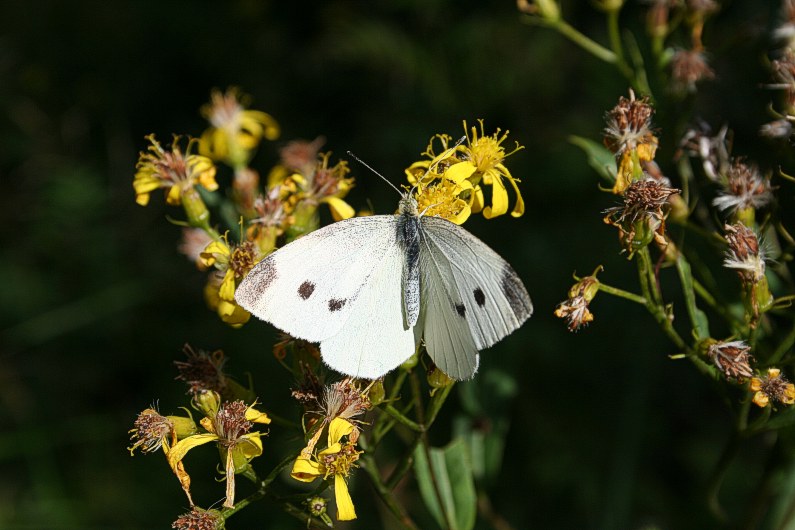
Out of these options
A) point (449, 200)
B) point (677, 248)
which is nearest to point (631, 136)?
point (677, 248)

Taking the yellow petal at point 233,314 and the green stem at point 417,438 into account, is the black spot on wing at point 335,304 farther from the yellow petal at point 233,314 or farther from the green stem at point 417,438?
the green stem at point 417,438

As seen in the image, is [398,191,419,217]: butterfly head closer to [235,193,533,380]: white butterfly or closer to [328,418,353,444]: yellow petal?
[235,193,533,380]: white butterfly

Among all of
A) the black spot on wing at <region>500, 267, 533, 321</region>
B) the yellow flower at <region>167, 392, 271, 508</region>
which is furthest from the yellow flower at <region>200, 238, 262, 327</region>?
the black spot on wing at <region>500, 267, 533, 321</region>

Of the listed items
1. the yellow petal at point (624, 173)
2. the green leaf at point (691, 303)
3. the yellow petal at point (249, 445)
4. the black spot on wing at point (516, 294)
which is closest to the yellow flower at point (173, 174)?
the yellow petal at point (249, 445)

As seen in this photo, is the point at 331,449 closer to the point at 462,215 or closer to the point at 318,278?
the point at 318,278

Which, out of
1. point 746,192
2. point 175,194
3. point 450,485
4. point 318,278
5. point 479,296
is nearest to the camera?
point 479,296
